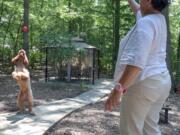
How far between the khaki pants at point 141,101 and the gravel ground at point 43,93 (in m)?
5.71

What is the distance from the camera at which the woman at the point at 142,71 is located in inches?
119

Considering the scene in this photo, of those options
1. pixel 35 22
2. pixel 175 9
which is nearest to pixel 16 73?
pixel 35 22

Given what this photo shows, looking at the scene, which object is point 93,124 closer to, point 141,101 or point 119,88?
point 141,101

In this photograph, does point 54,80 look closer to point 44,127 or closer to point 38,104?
point 38,104

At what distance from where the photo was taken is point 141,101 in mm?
3150

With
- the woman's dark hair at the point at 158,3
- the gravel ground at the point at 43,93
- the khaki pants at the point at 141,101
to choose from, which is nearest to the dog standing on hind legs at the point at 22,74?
the gravel ground at the point at 43,93

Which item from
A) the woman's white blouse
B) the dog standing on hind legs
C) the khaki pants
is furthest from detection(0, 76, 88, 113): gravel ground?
the woman's white blouse

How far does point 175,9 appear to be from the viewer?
29.8 metres

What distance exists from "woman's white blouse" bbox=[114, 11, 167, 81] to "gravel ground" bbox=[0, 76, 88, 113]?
5886mm

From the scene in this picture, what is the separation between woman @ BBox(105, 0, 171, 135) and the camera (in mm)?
3012

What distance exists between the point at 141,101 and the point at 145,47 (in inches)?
16.6

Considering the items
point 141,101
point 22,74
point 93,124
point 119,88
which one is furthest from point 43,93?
point 119,88

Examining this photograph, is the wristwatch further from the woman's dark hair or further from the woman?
the woman's dark hair

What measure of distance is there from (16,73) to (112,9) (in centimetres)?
1606
